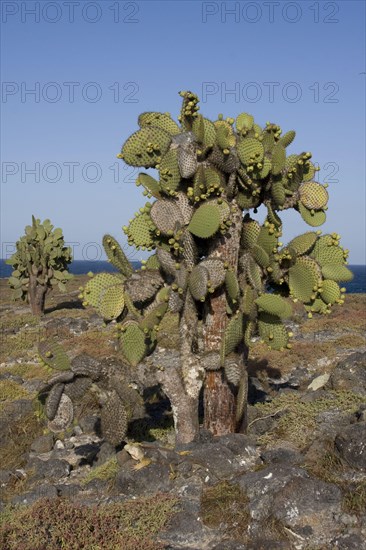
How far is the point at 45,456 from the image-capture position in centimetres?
1071

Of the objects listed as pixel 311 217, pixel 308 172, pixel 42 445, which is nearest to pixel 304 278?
pixel 311 217

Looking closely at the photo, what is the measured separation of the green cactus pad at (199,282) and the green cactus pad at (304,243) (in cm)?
198

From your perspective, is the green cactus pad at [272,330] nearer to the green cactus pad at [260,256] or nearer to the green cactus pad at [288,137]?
the green cactus pad at [260,256]

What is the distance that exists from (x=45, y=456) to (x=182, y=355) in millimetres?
3203

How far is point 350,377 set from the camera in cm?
1292

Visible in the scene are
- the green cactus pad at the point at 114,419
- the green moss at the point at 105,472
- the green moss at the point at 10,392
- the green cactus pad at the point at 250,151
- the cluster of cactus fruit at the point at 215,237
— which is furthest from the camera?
the green moss at the point at 10,392

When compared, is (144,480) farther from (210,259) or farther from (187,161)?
(187,161)

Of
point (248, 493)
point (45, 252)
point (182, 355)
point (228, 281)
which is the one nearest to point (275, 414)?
point (182, 355)

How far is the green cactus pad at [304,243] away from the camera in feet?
33.9

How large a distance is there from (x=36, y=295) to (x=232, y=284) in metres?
23.3

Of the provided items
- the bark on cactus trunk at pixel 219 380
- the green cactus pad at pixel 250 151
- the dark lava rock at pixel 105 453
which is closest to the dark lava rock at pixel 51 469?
the dark lava rock at pixel 105 453

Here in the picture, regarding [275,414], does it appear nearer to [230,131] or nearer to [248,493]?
[248,493]

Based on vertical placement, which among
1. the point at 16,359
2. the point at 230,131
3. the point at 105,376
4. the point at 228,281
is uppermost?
the point at 230,131

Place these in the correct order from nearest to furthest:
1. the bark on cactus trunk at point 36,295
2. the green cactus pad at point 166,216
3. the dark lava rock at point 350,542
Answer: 1. the dark lava rock at point 350,542
2. the green cactus pad at point 166,216
3. the bark on cactus trunk at point 36,295
